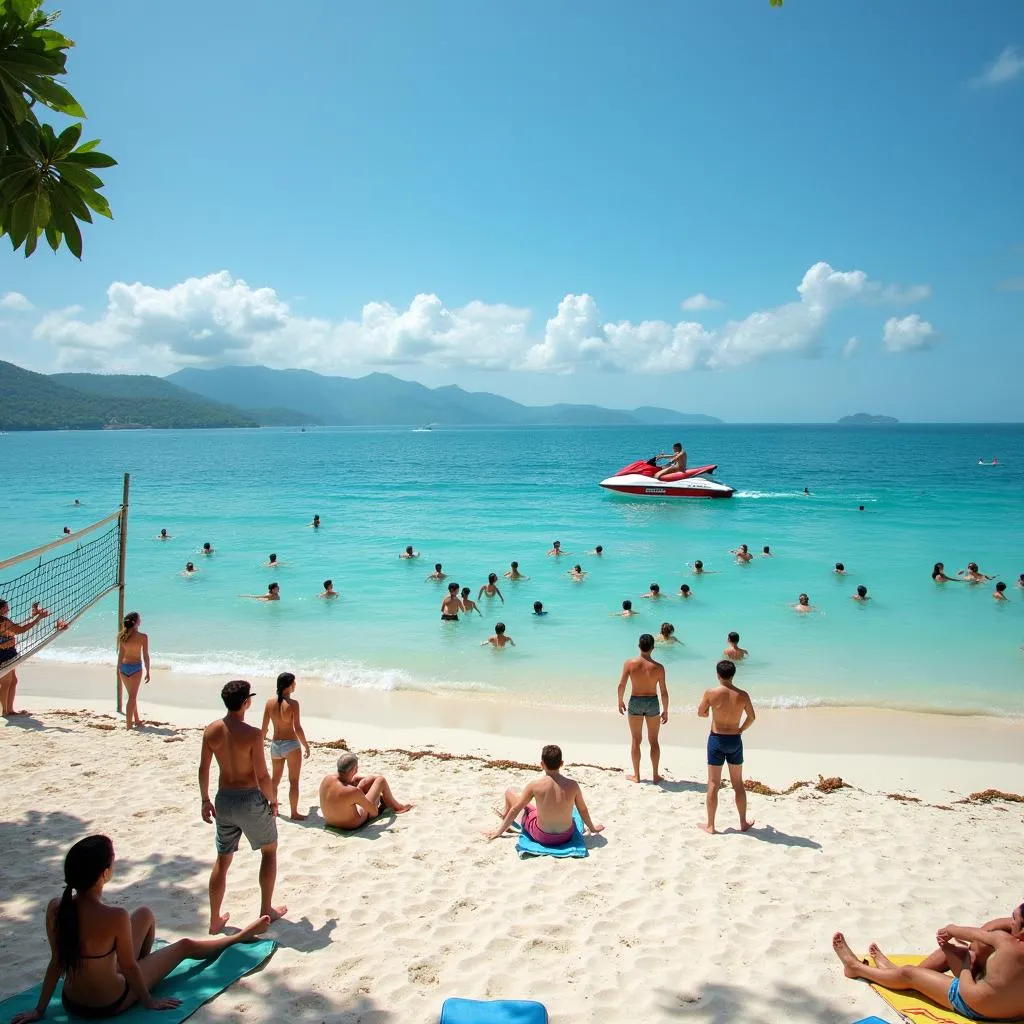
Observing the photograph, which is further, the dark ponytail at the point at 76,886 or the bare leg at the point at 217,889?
the bare leg at the point at 217,889

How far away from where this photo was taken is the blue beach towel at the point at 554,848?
19.6 feet

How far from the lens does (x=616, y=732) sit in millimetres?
9867

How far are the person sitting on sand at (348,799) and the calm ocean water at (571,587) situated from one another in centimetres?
498

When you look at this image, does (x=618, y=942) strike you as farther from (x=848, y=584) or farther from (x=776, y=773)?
(x=848, y=584)

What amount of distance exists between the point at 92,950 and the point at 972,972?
4.92 m

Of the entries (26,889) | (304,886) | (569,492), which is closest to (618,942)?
(304,886)

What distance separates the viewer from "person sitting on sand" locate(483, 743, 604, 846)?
616 centimetres

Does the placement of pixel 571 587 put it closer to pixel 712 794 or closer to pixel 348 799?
pixel 712 794

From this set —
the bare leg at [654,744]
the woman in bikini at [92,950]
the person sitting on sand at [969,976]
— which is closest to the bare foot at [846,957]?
the person sitting on sand at [969,976]

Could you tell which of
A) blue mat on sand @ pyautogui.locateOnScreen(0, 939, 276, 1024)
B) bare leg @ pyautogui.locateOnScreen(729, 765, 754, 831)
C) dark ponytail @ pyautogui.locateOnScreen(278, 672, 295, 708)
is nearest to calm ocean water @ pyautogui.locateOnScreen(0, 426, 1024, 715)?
bare leg @ pyautogui.locateOnScreen(729, 765, 754, 831)

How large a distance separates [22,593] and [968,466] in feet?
239

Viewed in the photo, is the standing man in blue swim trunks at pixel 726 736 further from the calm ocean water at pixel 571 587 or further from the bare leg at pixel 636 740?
the calm ocean water at pixel 571 587

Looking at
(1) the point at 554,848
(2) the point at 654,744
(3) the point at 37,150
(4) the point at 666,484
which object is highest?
(3) the point at 37,150

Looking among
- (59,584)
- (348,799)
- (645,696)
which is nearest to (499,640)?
(645,696)
